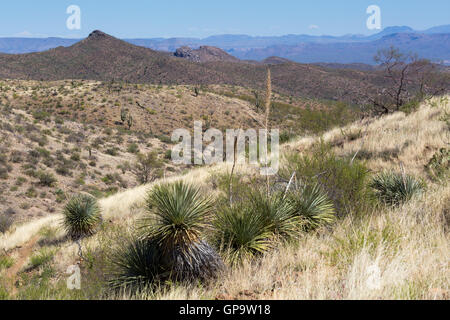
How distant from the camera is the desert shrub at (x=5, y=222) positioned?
14162mm

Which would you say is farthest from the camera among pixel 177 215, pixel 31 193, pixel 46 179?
pixel 46 179

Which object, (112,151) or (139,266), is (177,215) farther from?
(112,151)

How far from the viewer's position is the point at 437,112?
12352mm

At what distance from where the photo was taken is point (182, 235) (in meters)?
4.12

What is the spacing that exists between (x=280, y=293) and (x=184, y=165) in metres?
27.2

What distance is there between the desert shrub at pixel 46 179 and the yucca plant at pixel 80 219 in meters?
9.71

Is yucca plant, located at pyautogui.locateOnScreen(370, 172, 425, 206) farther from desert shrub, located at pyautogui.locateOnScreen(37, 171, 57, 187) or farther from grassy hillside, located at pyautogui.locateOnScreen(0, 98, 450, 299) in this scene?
desert shrub, located at pyautogui.locateOnScreen(37, 171, 57, 187)

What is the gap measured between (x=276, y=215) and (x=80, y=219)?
8.38m

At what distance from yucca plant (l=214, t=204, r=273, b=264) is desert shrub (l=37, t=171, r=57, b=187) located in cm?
1826

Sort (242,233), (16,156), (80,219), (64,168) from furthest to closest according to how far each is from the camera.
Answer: (64,168), (16,156), (80,219), (242,233)

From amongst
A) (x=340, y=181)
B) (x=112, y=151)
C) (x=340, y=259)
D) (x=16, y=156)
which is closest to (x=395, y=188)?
(x=340, y=181)

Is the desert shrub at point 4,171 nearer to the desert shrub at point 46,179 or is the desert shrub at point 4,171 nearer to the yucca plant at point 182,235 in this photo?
the desert shrub at point 46,179

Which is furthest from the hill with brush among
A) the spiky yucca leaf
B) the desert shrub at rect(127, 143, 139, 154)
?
the spiky yucca leaf

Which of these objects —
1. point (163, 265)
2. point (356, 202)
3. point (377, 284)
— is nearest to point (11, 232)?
point (163, 265)
